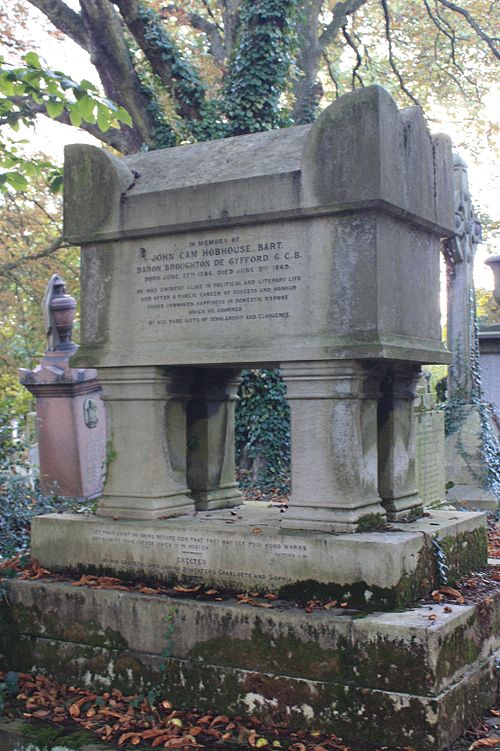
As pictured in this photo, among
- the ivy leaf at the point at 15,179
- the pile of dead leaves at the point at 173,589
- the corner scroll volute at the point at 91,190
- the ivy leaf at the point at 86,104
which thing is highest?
the ivy leaf at the point at 86,104

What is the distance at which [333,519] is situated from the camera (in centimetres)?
431

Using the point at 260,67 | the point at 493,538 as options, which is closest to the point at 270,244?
the point at 493,538

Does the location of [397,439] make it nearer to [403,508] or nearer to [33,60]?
[403,508]

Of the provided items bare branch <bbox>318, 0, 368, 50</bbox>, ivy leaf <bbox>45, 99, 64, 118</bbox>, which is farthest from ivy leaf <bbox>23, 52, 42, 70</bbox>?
bare branch <bbox>318, 0, 368, 50</bbox>

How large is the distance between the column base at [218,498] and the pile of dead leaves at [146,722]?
141 centimetres

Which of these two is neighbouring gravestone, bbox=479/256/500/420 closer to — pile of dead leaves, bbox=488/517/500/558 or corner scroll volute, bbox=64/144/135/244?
pile of dead leaves, bbox=488/517/500/558

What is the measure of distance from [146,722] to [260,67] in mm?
11159

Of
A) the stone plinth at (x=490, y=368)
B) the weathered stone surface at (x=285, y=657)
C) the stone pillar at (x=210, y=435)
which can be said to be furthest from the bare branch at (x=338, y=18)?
the weathered stone surface at (x=285, y=657)

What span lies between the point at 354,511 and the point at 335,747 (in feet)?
3.75

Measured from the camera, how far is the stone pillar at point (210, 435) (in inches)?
215

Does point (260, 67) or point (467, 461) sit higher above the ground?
point (260, 67)

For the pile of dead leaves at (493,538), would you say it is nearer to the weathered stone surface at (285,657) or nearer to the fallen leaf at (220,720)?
the weathered stone surface at (285,657)

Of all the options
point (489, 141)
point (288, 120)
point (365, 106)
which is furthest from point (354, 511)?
point (489, 141)

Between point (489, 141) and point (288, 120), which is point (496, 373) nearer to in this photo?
point (288, 120)
